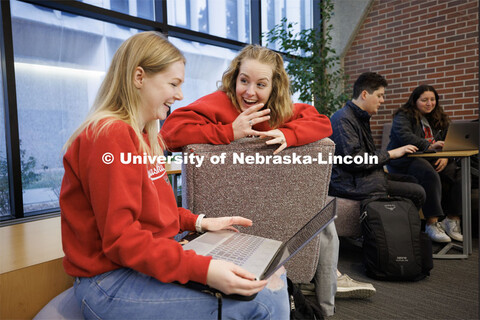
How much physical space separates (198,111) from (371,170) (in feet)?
4.78

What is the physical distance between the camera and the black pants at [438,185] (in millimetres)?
2707

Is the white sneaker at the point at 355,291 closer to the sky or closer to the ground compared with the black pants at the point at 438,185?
closer to the ground

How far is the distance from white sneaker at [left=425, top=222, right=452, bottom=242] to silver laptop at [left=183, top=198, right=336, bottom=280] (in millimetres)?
2301

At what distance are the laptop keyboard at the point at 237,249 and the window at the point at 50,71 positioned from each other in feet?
8.04

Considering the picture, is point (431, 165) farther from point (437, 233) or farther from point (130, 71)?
point (130, 71)

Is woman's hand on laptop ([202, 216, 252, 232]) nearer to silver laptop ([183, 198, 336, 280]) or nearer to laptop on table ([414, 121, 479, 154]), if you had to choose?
silver laptop ([183, 198, 336, 280])

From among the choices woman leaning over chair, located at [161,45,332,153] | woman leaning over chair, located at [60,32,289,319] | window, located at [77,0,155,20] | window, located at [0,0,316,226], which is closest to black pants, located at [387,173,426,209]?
woman leaning over chair, located at [161,45,332,153]

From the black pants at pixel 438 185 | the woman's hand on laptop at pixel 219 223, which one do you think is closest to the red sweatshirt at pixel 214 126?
the woman's hand on laptop at pixel 219 223

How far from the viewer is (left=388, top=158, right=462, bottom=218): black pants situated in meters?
2.71

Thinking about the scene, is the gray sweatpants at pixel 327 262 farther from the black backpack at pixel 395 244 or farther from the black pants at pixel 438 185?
the black pants at pixel 438 185

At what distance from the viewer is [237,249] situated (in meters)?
0.84

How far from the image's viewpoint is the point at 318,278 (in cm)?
151

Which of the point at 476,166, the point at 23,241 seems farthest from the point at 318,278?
the point at 476,166

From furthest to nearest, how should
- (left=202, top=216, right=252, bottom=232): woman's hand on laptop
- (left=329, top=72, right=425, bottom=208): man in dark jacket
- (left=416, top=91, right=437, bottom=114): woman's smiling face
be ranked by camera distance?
(left=416, top=91, right=437, bottom=114): woman's smiling face → (left=329, top=72, right=425, bottom=208): man in dark jacket → (left=202, top=216, right=252, bottom=232): woman's hand on laptop
